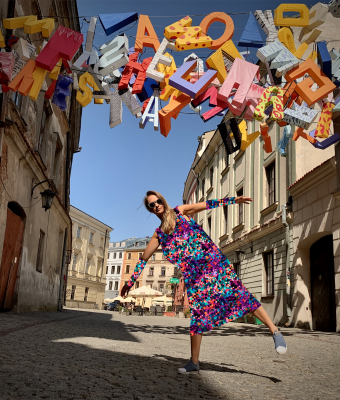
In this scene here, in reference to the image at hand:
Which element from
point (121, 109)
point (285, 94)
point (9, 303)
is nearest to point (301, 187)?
point (285, 94)

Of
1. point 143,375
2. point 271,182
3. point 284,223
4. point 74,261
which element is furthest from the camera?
point 74,261

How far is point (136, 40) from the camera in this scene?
5.30 m

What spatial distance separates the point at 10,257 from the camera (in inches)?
365

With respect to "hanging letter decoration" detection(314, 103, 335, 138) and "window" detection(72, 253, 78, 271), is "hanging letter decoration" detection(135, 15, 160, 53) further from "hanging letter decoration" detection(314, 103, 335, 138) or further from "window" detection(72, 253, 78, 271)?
"window" detection(72, 253, 78, 271)

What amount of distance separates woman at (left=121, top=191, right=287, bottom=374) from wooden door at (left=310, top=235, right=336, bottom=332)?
8382mm

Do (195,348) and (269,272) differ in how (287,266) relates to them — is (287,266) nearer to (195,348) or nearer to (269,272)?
(269,272)

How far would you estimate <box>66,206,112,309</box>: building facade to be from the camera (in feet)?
147

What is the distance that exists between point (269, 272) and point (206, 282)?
11.5m

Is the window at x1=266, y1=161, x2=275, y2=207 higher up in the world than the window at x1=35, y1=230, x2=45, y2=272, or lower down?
higher up

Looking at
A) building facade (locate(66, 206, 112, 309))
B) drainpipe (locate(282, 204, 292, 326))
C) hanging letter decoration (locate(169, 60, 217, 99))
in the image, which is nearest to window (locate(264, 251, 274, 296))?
drainpipe (locate(282, 204, 292, 326))

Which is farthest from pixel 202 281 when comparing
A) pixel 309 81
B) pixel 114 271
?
pixel 114 271

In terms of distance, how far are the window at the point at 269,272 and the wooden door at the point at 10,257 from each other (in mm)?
8571

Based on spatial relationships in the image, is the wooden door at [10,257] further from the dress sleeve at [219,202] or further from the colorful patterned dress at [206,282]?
the dress sleeve at [219,202]

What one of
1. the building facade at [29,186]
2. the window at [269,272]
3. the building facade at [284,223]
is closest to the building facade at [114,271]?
the building facade at [284,223]
